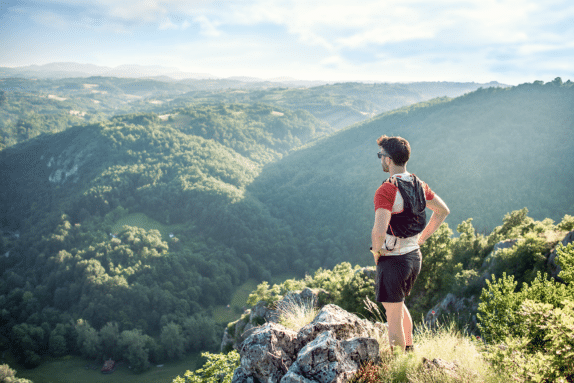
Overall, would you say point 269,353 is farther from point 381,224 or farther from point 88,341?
point 88,341

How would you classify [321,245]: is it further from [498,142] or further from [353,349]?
[353,349]

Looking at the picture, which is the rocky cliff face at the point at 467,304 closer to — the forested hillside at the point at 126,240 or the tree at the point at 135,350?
the forested hillside at the point at 126,240

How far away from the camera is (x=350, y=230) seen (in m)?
97.9

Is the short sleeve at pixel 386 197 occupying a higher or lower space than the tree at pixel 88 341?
higher

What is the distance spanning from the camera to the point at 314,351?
13.8 feet

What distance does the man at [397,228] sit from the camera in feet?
11.8

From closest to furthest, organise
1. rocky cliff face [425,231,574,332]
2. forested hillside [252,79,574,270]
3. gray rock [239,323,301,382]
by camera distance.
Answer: gray rock [239,323,301,382] < rocky cliff face [425,231,574,332] < forested hillside [252,79,574,270]

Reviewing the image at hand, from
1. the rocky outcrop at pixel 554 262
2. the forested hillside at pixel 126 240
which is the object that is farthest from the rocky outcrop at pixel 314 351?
the forested hillside at pixel 126 240

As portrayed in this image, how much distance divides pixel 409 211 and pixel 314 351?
8.25ft

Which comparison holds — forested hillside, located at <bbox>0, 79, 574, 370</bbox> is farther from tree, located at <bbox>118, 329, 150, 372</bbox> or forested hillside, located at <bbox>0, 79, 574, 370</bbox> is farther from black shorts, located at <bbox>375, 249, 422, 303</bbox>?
black shorts, located at <bbox>375, 249, 422, 303</bbox>

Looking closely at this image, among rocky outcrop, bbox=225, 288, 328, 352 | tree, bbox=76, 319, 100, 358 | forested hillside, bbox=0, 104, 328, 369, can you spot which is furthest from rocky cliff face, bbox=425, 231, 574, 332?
tree, bbox=76, 319, 100, 358

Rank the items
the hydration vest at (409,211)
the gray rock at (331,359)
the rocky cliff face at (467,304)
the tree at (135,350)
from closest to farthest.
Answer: the hydration vest at (409,211) < the gray rock at (331,359) < the rocky cliff face at (467,304) < the tree at (135,350)

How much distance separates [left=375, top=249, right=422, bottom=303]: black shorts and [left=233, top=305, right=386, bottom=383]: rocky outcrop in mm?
972

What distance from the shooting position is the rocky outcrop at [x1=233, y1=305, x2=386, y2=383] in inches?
159
